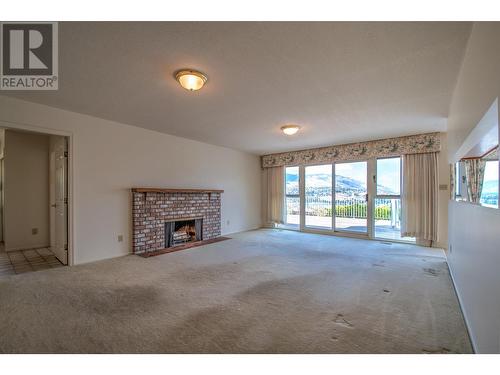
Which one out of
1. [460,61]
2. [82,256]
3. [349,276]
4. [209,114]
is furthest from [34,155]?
[460,61]

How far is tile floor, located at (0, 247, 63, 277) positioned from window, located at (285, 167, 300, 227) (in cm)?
A: 532

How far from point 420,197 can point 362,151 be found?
4.98ft

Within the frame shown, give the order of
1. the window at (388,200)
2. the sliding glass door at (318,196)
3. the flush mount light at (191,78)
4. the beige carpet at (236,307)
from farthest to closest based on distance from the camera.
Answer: the sliding glass door at (318,196), the window at (388,200), the flush mount light at (191,78), the beige carpet at (236,307)

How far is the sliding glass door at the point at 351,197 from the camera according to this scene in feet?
18.4

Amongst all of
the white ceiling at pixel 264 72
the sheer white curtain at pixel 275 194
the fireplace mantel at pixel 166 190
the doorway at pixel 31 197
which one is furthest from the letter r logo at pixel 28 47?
the sheer white curtain at pixel 275 194

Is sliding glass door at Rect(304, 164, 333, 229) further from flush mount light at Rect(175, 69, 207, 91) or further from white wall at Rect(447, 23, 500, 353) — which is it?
flush mount light at Rect(175, 69, 207, 91)

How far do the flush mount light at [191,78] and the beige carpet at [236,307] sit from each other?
2.22 metres

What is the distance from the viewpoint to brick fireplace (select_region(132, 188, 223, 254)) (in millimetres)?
4254

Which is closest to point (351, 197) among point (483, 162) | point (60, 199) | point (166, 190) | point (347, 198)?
point (347, 198)

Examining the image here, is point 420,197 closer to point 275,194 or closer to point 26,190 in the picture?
point 275,194

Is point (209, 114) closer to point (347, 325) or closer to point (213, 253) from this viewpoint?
point (213, 253)

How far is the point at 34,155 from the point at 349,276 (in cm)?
632

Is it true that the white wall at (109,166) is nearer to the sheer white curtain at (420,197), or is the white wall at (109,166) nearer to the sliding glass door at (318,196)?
the sliding glass door at (318,196)
